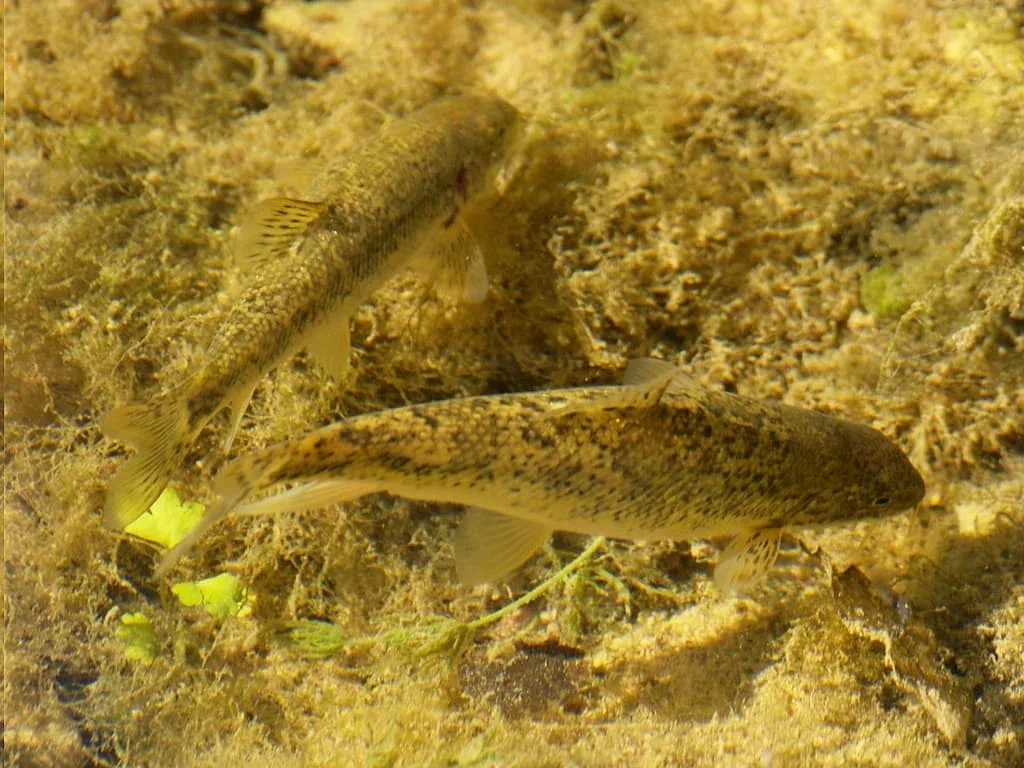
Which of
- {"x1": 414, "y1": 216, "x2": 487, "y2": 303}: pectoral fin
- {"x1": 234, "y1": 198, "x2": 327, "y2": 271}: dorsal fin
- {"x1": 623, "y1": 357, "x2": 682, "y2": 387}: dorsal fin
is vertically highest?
{"x1": 234, "y1": 198, "x2": 327, "y2": 271}: dorsal fin

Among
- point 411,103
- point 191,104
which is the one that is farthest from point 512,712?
point 191,104

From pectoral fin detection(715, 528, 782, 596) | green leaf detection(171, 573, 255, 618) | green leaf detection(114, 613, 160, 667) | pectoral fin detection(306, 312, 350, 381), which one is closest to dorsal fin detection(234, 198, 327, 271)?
pectoral fin detection(306, 312, 350, 381)

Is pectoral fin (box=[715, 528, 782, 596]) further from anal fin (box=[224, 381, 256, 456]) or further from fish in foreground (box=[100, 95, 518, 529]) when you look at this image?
anal fin (box=[224, 381, 256, 456])

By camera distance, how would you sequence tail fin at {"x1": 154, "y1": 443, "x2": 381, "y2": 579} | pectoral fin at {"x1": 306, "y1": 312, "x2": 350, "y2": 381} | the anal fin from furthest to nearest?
pectoral fin at {"x1": 306, "y1": 312, "x2": 350, "y2": 381}, the anal fin, tail fin at {"x1": 154, "y1": 443, "x2": 381, "y2": 579}

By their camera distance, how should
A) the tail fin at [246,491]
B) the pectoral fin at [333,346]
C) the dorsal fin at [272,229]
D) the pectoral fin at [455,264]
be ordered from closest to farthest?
1. the tail fin at [246,491]
2. the dorsal fin at [272,229]
3. the pectoral fin at [333,346]
4. the pectoral fin at [455,264]

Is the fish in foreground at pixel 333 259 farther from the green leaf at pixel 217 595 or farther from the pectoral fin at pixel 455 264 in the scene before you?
the green leaf at pixel 217 595

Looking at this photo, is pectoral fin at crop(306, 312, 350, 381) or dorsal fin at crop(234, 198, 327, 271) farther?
pectoral fin at crop(306, 312, 350, 381)

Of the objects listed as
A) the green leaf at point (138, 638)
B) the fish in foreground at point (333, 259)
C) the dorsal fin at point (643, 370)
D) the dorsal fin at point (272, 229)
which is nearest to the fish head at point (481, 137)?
the fish in foreground at point (333, 259)
